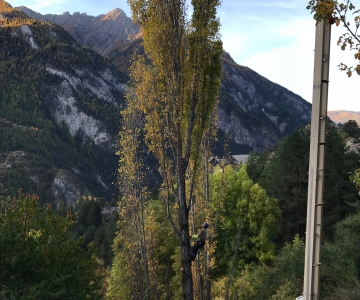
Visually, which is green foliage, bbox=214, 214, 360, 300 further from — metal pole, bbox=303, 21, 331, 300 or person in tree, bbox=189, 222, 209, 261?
metal pole, bbox=303, 21, 331, 300

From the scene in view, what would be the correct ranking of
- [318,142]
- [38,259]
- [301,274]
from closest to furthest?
[318,142], [38,259], [301,274]

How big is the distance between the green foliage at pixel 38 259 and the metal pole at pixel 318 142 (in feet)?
32.0

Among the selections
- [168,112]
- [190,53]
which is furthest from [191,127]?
[190,53]

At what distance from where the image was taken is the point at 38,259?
44.2 feet

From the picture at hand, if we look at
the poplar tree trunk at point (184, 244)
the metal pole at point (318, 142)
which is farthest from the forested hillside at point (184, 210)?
the metal pole at point (318, 142)

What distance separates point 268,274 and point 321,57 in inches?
709

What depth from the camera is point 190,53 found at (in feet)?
34.7

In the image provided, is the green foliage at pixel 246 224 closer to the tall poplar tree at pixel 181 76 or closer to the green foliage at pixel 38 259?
the green foliage at pixel 38 259

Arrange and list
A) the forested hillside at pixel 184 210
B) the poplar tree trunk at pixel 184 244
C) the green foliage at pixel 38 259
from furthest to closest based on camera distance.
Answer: the green foliage at pixel 38 259
the forested hillside at pixel 184 210
the poplar tree trunk at pixel 184 244

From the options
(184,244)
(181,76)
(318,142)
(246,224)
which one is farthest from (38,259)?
(246,224)

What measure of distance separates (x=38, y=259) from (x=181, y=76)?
8301 mm

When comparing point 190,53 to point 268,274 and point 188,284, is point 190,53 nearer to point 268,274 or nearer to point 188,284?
point 188,284

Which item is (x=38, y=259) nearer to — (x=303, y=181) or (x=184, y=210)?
(x=184, y=210)

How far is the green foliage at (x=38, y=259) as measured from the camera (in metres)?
12.5
